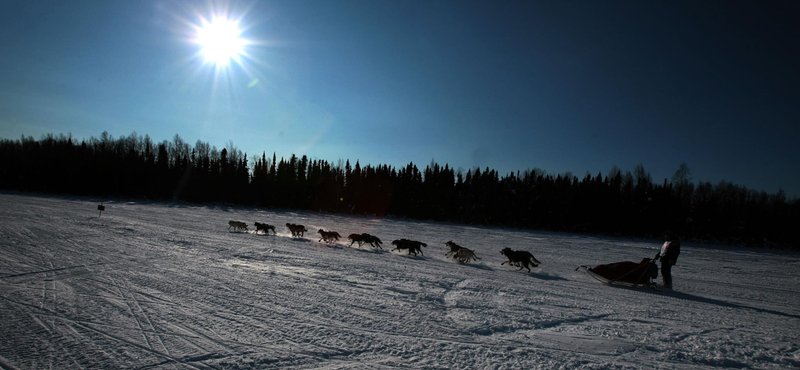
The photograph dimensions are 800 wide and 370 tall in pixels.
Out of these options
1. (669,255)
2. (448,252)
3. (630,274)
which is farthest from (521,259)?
(669,255)

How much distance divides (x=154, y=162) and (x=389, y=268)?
84.5 m

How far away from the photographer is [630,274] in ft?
31.8

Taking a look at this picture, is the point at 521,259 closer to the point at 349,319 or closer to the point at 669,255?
the point at 669,255

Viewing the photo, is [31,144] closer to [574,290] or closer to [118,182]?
[118,182]

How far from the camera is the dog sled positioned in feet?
31.3

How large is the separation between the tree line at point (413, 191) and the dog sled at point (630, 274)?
43.8 meters

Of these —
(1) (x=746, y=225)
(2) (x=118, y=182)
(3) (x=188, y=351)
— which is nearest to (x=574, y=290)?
(3) (x=188, y=351)

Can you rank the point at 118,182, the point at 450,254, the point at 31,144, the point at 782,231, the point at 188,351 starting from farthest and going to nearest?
the point at 31,144, the point at 118,182, the point at 782,231, the point at 450,254, the point at 188,351

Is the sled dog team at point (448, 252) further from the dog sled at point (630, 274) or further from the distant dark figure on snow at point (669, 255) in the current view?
the distant dark figure on snow at point (669, 255)

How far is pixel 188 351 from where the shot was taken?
4180 mm

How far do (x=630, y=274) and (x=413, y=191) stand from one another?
55116mm

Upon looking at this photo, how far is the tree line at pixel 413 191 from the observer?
158 ft

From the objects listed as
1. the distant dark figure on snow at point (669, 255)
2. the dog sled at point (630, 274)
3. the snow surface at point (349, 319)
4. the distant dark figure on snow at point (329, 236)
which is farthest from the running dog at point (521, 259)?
the distant dark figure on snow at point (329, 236)

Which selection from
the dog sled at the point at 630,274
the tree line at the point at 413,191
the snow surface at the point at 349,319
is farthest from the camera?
the tree line at the point at 413,191
